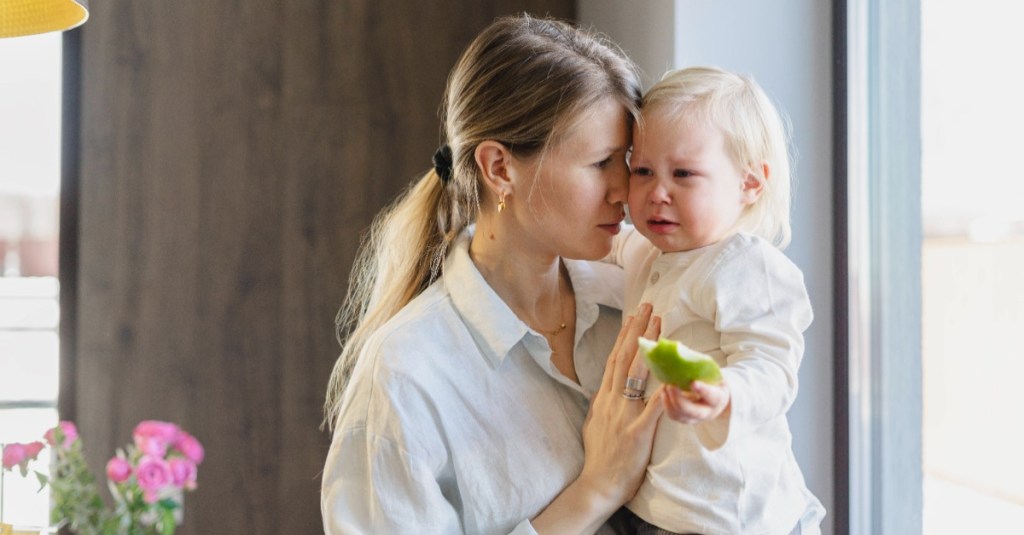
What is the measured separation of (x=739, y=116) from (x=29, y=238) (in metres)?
2.07

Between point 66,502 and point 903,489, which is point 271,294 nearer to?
point 66,502

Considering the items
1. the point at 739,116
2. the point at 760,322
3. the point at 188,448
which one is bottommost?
the point at 188,448

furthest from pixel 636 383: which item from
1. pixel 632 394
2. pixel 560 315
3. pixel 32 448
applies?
pixel 32 448

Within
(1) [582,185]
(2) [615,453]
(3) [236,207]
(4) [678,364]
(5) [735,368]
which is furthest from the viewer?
(3) [236,207]

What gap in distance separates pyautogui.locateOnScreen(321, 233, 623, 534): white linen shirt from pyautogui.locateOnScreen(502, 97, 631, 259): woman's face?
0.45ft

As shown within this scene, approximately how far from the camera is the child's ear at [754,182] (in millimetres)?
1510

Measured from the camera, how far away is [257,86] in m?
2.71

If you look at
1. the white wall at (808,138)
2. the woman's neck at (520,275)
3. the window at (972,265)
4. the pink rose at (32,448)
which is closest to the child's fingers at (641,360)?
the woman's neck at (520,275)

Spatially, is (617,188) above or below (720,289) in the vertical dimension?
above

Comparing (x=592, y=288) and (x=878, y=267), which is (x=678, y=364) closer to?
(x=592, y=288)

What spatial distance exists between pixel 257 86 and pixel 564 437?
1.57 meters

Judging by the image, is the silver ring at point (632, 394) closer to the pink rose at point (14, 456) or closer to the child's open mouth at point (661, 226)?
the child's open mouth at point (661, 226)

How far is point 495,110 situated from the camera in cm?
155

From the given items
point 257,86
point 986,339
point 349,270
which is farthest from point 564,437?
point 257,86
